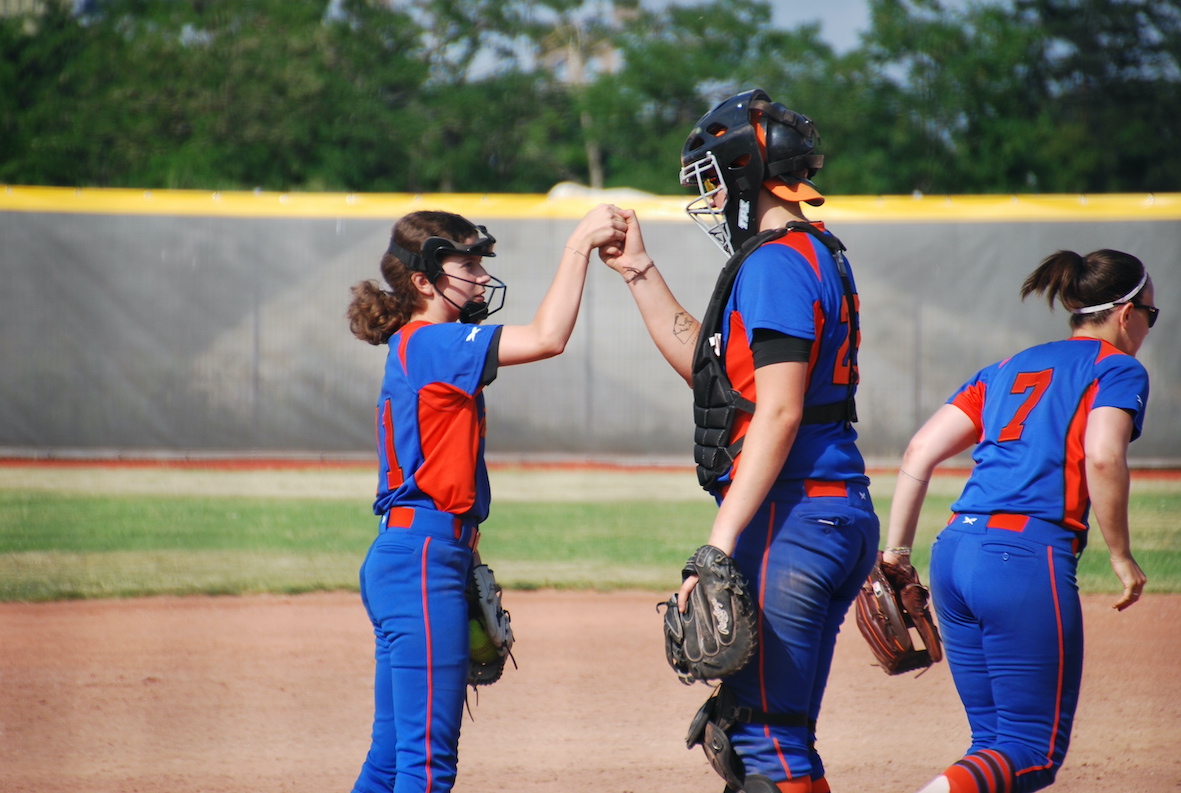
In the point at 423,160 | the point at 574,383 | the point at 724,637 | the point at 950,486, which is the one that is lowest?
the point at 950,486

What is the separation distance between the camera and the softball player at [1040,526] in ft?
8.34

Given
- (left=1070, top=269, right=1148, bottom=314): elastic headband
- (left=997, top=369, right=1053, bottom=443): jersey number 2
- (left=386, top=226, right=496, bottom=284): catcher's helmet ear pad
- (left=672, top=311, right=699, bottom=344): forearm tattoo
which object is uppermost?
(left=386, top=226, right=496, bottom=284): catcher's helmet ear pad

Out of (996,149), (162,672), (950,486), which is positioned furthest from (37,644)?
(996,149)

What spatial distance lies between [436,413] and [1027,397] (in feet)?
4.88

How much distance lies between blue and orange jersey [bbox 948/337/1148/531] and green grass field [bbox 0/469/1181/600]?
398 cm

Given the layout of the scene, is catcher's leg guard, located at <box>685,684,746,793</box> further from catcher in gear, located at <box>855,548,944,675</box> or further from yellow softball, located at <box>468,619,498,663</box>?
catcher in gear, located at <box>855,548,944,675</box>

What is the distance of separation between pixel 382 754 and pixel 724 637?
0.97 m

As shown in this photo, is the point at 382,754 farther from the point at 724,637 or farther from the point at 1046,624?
the point at 1046,624

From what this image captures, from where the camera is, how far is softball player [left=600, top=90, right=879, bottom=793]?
2090mm

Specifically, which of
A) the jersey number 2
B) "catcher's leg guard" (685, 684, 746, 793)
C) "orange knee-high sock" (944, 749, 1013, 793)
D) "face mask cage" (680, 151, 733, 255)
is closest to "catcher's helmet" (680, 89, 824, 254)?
"face mask cage" (680, 151, 733, 255)

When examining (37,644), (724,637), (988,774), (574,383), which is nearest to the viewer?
(724,637)

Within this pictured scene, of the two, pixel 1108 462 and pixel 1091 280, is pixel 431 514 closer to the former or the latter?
pixel 1108 462

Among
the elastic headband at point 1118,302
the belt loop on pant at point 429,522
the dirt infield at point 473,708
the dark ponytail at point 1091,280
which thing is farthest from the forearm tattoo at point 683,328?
the dirt infield at point 473,708

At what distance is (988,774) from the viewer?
2492mm
